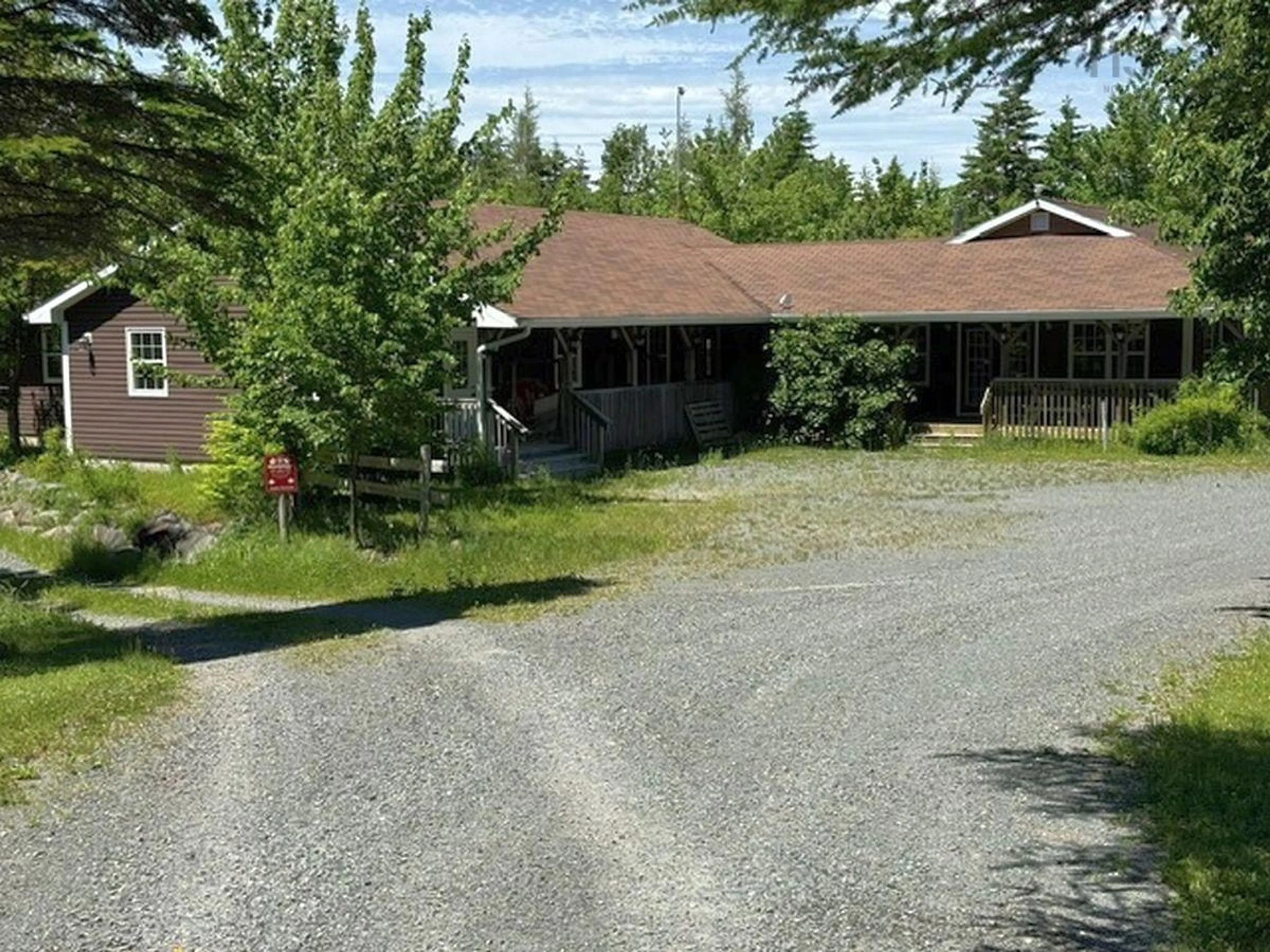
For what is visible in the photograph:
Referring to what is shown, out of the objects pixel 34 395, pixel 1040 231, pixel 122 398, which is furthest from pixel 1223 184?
pixel 34 395

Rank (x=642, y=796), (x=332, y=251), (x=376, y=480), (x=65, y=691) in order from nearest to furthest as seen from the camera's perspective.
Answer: (x=642, y=796), (x=65, y=691), (x=332, y=251), (x=376, y=480)

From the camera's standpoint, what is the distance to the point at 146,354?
2662 cm

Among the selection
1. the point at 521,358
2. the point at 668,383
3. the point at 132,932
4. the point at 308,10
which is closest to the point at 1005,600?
the point at 132,932

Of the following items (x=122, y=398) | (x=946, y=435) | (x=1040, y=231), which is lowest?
(x=946, y=435)

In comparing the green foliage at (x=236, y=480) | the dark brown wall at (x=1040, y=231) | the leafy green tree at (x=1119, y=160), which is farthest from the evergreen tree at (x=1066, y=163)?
the green foliage at (x=236, y=480)

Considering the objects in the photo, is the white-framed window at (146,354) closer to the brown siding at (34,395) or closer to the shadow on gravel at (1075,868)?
the brown siding at (34,395)

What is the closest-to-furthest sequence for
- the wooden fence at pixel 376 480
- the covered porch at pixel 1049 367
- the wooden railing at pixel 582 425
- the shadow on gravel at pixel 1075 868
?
the shadow on gravel at pixel 1075 868 → the wooden fence at pixel 376 480 → the wooden railing at pixel 582 425 → the covered porch at pixel 1049 367

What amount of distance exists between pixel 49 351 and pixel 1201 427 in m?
21.7

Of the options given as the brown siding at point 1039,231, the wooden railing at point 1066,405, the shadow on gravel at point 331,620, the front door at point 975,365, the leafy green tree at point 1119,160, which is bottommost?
the shadow on gravel at point 331,620

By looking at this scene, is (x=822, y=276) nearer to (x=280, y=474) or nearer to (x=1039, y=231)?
(x=1039, y=231)

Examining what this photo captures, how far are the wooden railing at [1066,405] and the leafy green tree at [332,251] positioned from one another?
12610mm

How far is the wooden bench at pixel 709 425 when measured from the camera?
29312 millimetres

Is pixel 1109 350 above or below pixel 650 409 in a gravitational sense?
above

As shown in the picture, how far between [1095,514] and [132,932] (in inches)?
623
